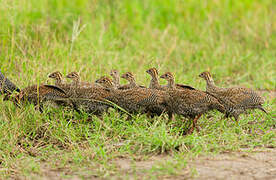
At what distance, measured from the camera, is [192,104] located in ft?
21.2

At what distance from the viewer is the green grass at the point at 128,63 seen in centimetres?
584

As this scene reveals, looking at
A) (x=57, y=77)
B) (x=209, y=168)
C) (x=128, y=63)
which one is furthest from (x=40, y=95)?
(x=128, y=63)

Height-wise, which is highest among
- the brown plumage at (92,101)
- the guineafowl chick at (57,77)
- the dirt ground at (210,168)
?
the guineafowl chick at (57,77)

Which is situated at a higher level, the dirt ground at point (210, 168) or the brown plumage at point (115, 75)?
the brown plumage at point (115, 75)

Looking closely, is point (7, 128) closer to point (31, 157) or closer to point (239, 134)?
point (31, 157)

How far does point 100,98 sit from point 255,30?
643 cm

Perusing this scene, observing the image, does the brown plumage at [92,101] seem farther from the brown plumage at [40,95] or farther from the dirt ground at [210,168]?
the dirt ground at [210,168]

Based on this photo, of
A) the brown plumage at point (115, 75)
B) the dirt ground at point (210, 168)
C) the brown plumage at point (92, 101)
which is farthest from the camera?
the brown plumage at point (115, 75)

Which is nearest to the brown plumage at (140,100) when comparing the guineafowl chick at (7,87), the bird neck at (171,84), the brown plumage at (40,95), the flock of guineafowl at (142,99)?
the flock of guineafowl at (142,99)

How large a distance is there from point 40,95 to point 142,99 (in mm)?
1494

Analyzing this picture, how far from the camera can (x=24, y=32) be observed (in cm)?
903

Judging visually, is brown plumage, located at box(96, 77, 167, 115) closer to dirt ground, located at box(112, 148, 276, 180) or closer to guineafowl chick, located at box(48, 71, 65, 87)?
guineafowl chick, located at box(48, 71, 65, 87)

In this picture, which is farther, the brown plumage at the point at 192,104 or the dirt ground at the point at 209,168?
the brown plumage at the point at 192,104

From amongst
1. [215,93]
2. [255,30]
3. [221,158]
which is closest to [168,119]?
[215,93]
